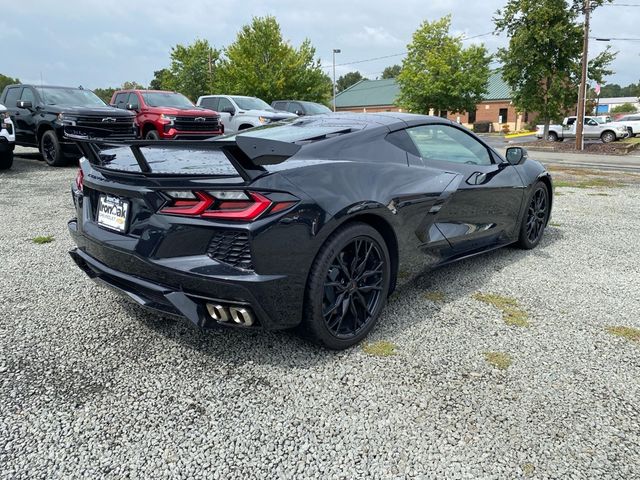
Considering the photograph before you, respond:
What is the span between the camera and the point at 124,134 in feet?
34.9

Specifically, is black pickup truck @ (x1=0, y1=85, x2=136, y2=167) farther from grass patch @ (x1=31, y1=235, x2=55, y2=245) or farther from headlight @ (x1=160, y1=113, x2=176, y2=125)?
grass patch @ (x1=31, y1=235, x2=55, y2=245)

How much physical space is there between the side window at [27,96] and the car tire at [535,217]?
10.7m

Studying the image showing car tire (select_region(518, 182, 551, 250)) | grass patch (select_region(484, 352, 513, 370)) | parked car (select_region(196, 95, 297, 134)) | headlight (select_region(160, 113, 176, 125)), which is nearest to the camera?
grass patch (select_region(484, 352, 513, 370))

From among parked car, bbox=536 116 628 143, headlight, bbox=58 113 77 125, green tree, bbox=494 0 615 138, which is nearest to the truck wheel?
parked car, bbox=536 116 628 143

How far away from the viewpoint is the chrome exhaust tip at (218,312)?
7.91ft

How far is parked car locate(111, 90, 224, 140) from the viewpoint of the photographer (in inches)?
477

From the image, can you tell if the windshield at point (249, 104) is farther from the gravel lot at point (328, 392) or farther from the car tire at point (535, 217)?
the gravel lot at point (328, 392)

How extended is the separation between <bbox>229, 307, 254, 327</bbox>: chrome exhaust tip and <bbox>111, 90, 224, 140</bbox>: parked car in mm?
10375

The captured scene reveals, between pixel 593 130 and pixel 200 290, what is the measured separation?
32363mm

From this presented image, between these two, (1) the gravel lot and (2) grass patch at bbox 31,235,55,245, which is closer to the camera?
(1) the gravel lot

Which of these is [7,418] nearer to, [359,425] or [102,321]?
[102,321]

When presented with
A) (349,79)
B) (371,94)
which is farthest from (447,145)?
(349,79)

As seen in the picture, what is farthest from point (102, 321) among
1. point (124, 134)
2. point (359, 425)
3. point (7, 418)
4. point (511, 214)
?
Result: point (124, 134)

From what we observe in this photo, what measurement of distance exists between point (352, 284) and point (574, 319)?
5.29 ft
